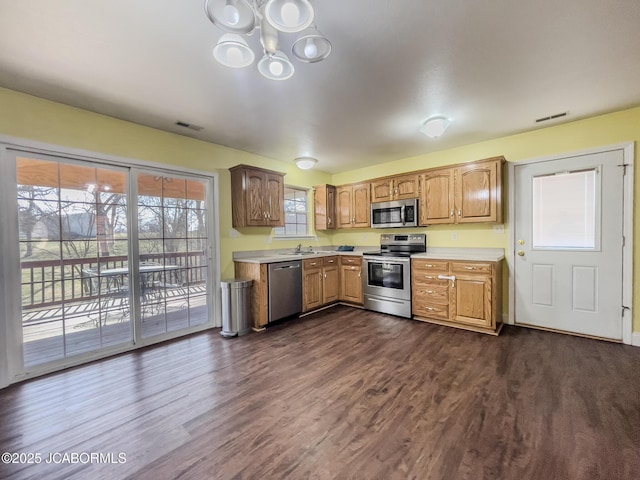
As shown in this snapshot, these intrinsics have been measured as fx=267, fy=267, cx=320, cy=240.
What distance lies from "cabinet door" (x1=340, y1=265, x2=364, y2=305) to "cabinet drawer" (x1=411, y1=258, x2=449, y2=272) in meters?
0.99

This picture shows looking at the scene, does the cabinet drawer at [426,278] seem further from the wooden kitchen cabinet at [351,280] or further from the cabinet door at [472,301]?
the wooden kitchen cabinet at [351,280]

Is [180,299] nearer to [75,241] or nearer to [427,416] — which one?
[75,241]

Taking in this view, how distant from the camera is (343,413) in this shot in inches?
74.9

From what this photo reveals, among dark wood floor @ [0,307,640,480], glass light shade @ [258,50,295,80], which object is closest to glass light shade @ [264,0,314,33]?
glass light shade @ [258,50,295,80]

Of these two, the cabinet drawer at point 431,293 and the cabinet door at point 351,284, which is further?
the cabinet door at point 351,284

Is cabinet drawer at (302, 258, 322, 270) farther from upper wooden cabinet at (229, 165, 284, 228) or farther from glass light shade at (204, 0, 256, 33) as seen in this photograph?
glass light shade at (204, 0, 256, 33)

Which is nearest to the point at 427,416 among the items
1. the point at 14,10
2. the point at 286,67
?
the point at 286,67

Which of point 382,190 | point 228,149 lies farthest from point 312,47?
point 382,190

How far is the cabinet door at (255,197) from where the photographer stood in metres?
3.90

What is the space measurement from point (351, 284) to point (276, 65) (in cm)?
361

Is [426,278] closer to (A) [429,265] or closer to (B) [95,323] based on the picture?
(A) [429,265]

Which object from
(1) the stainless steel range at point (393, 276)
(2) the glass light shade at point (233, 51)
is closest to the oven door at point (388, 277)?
(1) the stainless steel range at point (393, 276)

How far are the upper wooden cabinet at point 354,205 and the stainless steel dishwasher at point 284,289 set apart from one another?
4.98 feet

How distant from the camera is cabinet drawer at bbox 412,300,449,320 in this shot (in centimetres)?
364
